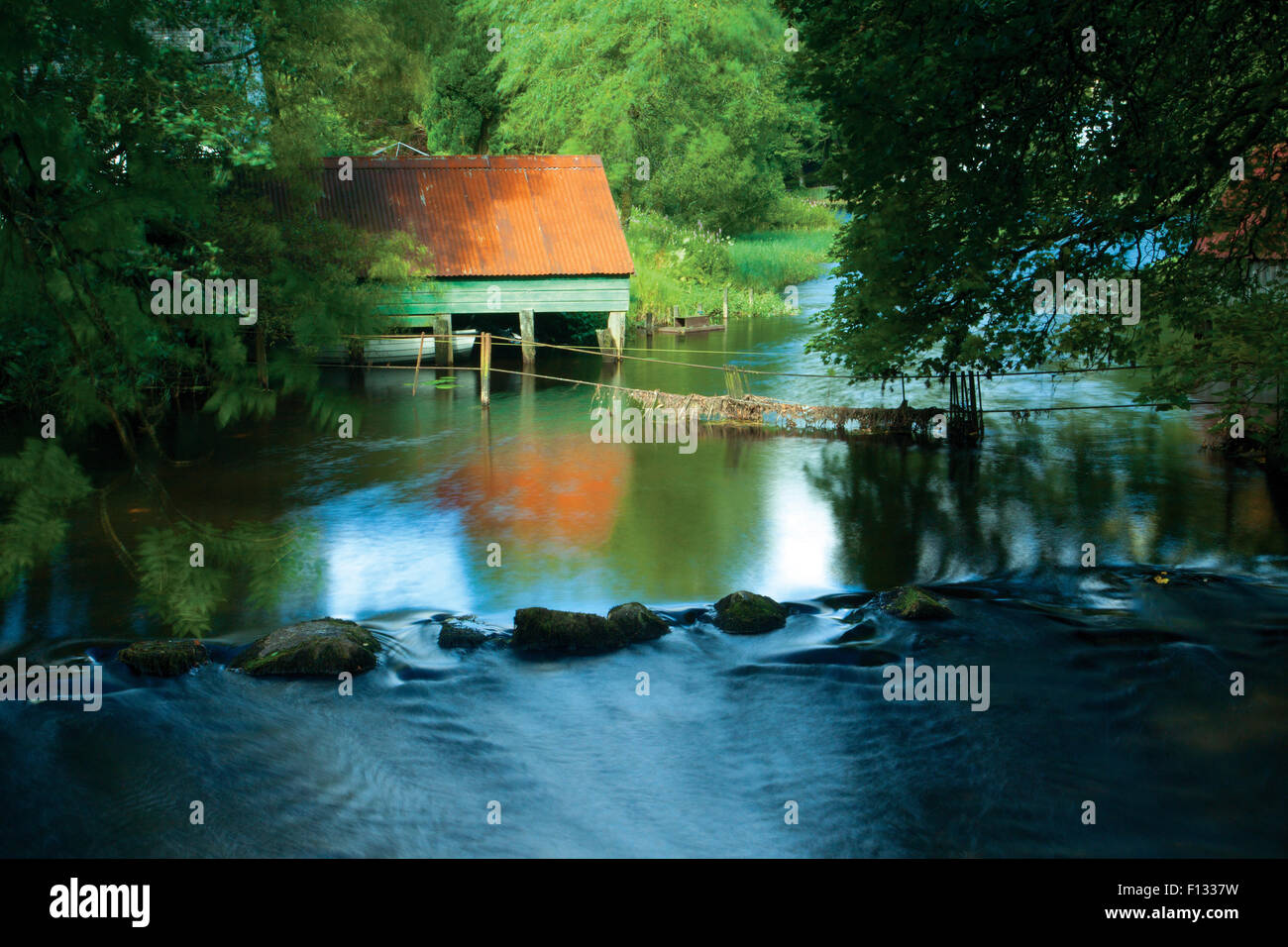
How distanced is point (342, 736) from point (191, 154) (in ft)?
34.2

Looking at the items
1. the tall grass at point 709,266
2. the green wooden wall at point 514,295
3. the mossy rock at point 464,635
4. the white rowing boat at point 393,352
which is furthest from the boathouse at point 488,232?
the mossy rock at point 464,635

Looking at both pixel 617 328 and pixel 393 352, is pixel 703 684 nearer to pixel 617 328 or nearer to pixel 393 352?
pixel 617 328

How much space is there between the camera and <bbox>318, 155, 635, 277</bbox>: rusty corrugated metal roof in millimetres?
26812

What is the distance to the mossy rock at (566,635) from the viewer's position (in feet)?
38.6

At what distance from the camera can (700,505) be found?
17.0 m

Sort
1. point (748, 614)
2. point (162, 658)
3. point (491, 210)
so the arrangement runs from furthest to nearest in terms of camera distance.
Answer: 1. point (491, 210)
2. point (748, 614)
3. point (162, 658)

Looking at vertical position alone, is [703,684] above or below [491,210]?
below

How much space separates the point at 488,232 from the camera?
27.4m

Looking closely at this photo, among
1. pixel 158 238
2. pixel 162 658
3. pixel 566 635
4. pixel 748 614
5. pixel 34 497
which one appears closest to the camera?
pixel 34 497

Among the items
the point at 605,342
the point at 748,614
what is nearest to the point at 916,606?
the point at 748,614

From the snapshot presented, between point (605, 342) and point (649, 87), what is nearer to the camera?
point (605, 342)

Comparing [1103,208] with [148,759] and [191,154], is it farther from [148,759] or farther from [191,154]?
[191,154]

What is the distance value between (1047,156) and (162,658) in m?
10.5
